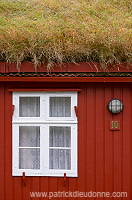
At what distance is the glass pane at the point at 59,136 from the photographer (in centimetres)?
472

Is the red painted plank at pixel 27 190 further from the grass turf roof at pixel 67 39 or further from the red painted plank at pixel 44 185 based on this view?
the grass turf roof at pixel 67 39

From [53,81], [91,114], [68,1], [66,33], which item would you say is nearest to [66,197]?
[91,114]

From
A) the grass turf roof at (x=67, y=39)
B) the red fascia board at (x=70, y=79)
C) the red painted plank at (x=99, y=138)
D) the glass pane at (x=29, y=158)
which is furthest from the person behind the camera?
the glass pane at (x=29, y=158)

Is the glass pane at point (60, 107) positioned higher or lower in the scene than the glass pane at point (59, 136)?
higher

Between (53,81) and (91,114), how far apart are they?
2.94 feet

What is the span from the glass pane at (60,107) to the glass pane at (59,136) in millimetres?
238

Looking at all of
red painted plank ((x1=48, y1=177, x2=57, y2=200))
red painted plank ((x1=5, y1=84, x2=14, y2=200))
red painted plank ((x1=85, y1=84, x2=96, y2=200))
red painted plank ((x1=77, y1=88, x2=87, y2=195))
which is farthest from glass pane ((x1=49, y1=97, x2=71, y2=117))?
red painted plank ((x1=48, y1=177, x2=57, y2=200))

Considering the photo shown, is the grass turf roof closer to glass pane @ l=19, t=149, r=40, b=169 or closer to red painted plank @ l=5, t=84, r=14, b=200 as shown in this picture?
red painted plank @ l=5, t=84, r=14, b=200

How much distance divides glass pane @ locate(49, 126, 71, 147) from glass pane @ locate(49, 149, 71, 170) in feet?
0.35

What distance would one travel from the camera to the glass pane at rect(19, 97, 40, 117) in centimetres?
473

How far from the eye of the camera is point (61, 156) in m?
4.74

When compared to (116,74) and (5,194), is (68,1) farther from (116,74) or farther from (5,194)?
(5,194)

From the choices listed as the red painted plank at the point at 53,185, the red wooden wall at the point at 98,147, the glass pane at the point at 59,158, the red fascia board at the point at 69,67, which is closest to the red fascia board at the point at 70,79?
the red fascia board at the point at 69,67

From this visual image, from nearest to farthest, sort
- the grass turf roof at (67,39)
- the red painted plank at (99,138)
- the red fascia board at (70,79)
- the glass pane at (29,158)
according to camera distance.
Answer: the red fascia board at (70,79)
the grass turf roof at (67,39)
the red painted plank at (99,138)
the glass pane at (29,158)
